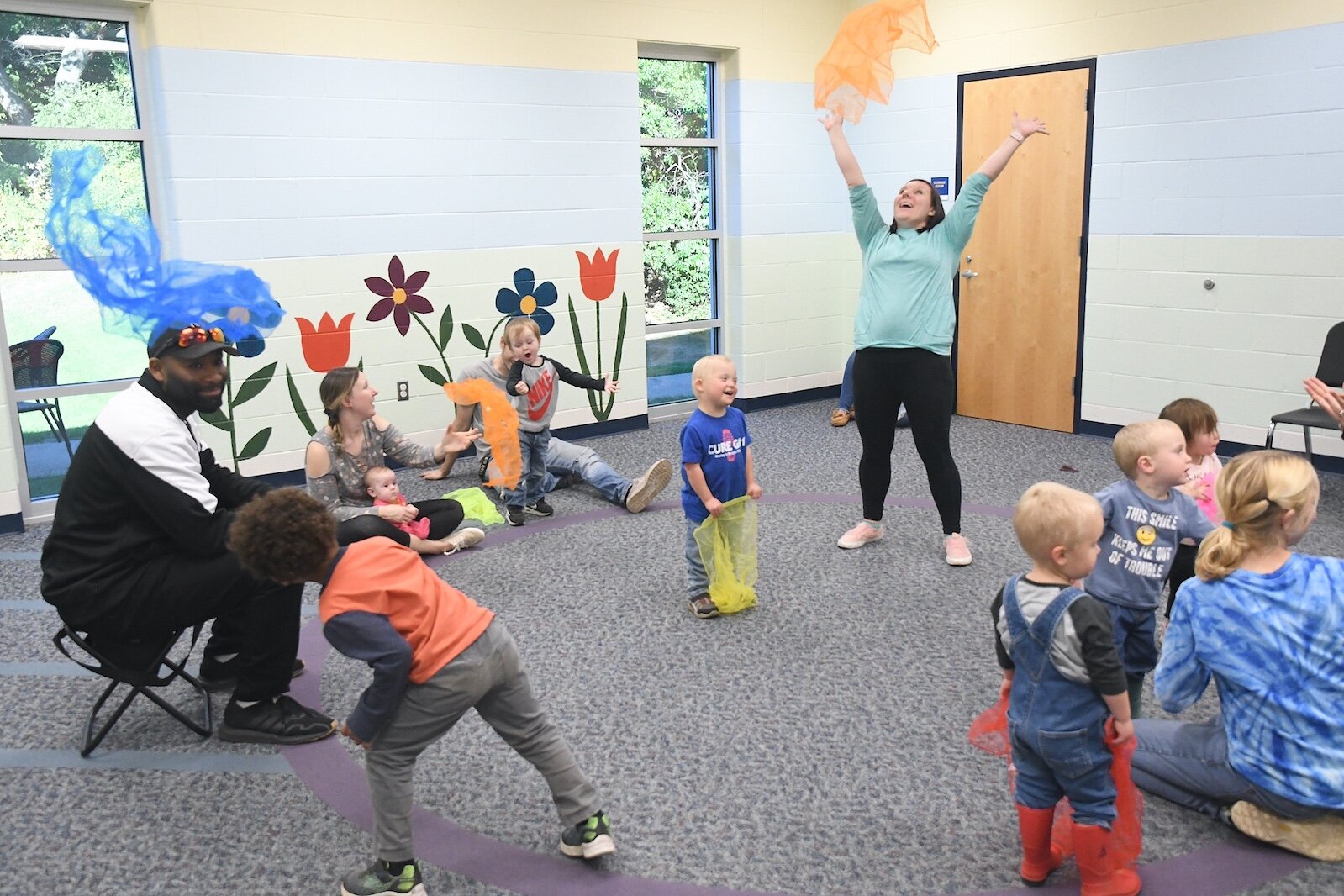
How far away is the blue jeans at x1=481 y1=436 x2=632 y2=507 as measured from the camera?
5536mm

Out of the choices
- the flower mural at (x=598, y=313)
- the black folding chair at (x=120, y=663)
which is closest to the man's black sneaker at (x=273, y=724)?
the black folding chair at (x=120, y=663)

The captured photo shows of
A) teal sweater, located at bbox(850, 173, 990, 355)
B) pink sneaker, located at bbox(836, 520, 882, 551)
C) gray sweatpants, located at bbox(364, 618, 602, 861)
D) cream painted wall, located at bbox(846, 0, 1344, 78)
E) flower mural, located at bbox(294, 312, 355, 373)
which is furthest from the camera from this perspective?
flower mural, located at bbox(294, 312, 355, 373)

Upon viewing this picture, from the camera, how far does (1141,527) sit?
277 cm

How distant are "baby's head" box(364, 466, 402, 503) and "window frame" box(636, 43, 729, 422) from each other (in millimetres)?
3160

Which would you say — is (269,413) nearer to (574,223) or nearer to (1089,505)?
(574,223)

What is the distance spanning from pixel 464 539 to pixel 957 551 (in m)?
2.10

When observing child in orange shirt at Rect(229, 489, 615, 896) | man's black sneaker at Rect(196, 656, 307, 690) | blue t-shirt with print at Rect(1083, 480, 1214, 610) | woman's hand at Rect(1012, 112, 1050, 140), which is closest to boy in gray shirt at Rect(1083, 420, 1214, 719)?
blue t-shirt with print at Rect(1083, 480, 1214, 610)

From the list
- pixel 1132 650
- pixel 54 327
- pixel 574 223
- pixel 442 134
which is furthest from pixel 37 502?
pixel 1132 650

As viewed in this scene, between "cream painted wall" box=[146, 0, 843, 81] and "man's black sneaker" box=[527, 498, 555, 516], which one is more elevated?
"cream painted wall" box=[146, 0, 843, 81]

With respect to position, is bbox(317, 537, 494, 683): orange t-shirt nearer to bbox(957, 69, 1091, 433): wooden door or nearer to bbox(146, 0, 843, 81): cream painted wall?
bbox(146, 0, 843, 81): cream painted wall

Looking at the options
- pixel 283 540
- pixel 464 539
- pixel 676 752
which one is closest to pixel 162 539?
pixel 283 540

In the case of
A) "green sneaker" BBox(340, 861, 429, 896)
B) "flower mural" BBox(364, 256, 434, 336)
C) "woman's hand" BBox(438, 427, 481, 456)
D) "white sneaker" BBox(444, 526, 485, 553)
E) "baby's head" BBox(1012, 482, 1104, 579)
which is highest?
"flower mural" BBox(364, 256, 434, 336)

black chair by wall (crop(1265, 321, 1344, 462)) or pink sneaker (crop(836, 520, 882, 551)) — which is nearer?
pink sneaker (crop(836, 520, 882, 551))

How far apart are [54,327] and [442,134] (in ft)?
7.32
